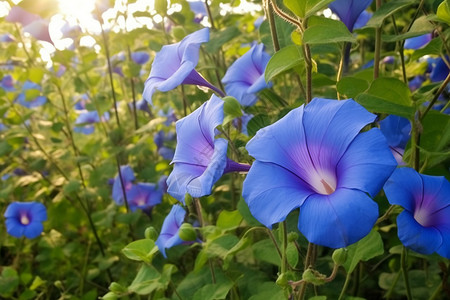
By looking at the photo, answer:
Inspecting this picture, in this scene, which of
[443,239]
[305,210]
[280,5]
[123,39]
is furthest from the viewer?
[123,39]

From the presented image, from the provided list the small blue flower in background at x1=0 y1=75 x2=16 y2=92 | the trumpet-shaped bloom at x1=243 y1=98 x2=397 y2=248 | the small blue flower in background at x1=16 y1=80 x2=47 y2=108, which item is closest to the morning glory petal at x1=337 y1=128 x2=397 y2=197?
the trumpet-shaped bloom at x1=243 y1=98 x2=397 y2=248

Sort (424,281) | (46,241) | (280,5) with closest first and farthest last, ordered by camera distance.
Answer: (280,5), (424,281), (46,241)

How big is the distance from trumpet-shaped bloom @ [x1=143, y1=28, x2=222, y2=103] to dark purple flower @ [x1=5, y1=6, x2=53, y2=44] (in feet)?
3.31

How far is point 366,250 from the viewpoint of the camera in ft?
2.69

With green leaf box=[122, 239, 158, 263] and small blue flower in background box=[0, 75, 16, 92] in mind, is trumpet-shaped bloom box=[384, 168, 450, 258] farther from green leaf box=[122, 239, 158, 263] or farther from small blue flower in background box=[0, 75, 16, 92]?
small blue flower in background box=[0, 75, 16, 92]

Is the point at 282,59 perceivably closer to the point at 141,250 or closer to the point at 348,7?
the point at 348,7

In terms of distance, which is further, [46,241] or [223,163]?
[46,241]

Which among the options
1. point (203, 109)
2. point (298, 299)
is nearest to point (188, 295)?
point (298, 299)

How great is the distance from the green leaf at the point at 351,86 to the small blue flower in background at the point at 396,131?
0.12 m

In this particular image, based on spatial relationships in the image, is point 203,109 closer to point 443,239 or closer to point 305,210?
point 305,210

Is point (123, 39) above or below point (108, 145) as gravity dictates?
above

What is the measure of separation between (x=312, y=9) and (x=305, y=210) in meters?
0.26

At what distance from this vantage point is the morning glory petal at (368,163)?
1.71 feet

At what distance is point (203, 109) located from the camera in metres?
0.69
